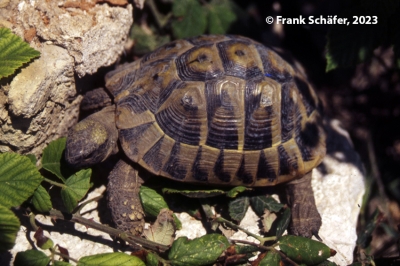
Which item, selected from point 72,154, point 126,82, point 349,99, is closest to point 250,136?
point 126,82

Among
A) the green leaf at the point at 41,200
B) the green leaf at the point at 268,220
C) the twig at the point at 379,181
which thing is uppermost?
the green leaf at the point at 41,200

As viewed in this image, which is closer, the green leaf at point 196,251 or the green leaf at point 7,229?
the green leaf at point 7,229

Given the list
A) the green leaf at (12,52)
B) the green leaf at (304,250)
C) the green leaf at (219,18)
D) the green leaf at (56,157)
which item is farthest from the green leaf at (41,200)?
the green leaf at (219,18)

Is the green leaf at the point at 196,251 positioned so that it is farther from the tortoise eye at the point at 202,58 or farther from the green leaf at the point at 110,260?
the tortoise eye at the point at 202,58

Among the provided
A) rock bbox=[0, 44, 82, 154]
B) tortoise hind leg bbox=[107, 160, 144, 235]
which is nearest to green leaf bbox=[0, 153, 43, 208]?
rock bbox=[0, 44, 82, 154]

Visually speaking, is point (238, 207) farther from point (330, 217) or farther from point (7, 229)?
point (7, 229)

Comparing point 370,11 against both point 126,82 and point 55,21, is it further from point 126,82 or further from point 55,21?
point 55,21

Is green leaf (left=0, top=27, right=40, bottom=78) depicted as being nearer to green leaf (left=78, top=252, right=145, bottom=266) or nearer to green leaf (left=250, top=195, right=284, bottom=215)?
green leaf (left=78, top=252, right=145, bottom=266)
